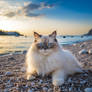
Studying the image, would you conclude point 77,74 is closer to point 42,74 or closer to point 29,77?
point 42,74

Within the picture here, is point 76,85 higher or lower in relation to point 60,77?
lower

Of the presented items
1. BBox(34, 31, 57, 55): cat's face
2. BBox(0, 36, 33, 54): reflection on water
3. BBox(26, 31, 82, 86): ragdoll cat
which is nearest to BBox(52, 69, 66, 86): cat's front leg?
BBox(26, 31, 82, 86): ragdoll cat

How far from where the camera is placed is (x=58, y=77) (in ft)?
10.4

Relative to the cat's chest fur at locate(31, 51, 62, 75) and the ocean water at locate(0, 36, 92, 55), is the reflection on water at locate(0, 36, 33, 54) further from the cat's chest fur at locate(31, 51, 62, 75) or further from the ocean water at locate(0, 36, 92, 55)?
the cat's chest fur at locate(31, 51, 62, 75)

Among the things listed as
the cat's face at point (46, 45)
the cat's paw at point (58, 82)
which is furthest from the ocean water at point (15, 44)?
the cat's paw at point (58, 82)

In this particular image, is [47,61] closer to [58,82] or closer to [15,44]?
[58,82]

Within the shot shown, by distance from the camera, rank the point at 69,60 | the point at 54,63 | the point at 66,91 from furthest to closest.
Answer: the point at 69,60, the point at 54,63, the point at 66,91

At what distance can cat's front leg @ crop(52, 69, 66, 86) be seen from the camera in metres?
3.10

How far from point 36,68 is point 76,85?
3.33 ft

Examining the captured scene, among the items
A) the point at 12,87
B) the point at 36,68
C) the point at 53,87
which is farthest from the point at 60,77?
the point at 12,87

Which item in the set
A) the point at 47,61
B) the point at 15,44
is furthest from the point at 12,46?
the point at 47,61

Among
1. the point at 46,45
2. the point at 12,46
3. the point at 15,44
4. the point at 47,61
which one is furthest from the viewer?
the point at 15,44

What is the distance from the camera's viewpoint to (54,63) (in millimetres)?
3180

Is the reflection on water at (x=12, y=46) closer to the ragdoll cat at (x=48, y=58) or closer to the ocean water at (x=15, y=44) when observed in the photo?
the ocean water at (x=15, y=44)
